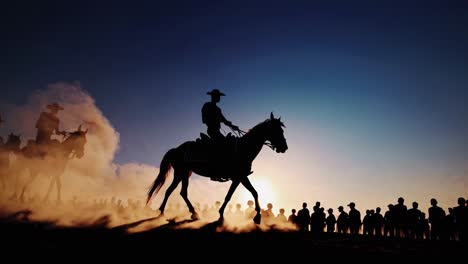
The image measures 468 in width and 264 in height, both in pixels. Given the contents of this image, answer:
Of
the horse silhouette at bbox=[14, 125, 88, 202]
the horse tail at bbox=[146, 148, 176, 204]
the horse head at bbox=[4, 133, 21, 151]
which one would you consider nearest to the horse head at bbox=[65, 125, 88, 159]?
the horse silhouette at bbox=[14, 125, 88, 202]

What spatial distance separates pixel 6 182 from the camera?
1784 centimetres

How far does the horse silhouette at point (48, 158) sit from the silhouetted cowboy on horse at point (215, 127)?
34.4 ft

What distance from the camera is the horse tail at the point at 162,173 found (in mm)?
11016

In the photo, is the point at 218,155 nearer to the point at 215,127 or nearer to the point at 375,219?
the point at 215,127

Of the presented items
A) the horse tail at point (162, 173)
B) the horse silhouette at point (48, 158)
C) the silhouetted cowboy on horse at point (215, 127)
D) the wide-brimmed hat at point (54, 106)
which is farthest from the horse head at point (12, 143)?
the silhouetted cowboy on horse at point (215, 127)

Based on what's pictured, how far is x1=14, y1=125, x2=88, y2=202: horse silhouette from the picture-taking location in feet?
53.2

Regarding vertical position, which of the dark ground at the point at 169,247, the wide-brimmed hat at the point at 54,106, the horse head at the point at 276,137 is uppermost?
the wide-brimmed hat at the point at 54,106

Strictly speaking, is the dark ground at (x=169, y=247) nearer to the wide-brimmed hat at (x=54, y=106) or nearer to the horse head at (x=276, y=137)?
the horse head at (x=276, y=137)

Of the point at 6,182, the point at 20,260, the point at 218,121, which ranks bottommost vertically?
the point at 20,260

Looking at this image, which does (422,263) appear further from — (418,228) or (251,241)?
(418,228)

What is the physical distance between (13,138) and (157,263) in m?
18.5

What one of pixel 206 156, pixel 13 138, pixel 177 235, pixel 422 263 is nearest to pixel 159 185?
pixel 206 156

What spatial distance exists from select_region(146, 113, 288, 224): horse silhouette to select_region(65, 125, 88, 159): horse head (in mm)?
8416

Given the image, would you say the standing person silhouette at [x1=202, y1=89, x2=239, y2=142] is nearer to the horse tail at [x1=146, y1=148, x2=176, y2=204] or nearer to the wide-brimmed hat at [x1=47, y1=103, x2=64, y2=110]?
the horse tail at [x1=146, y1=148, x2=176, y2=204]
